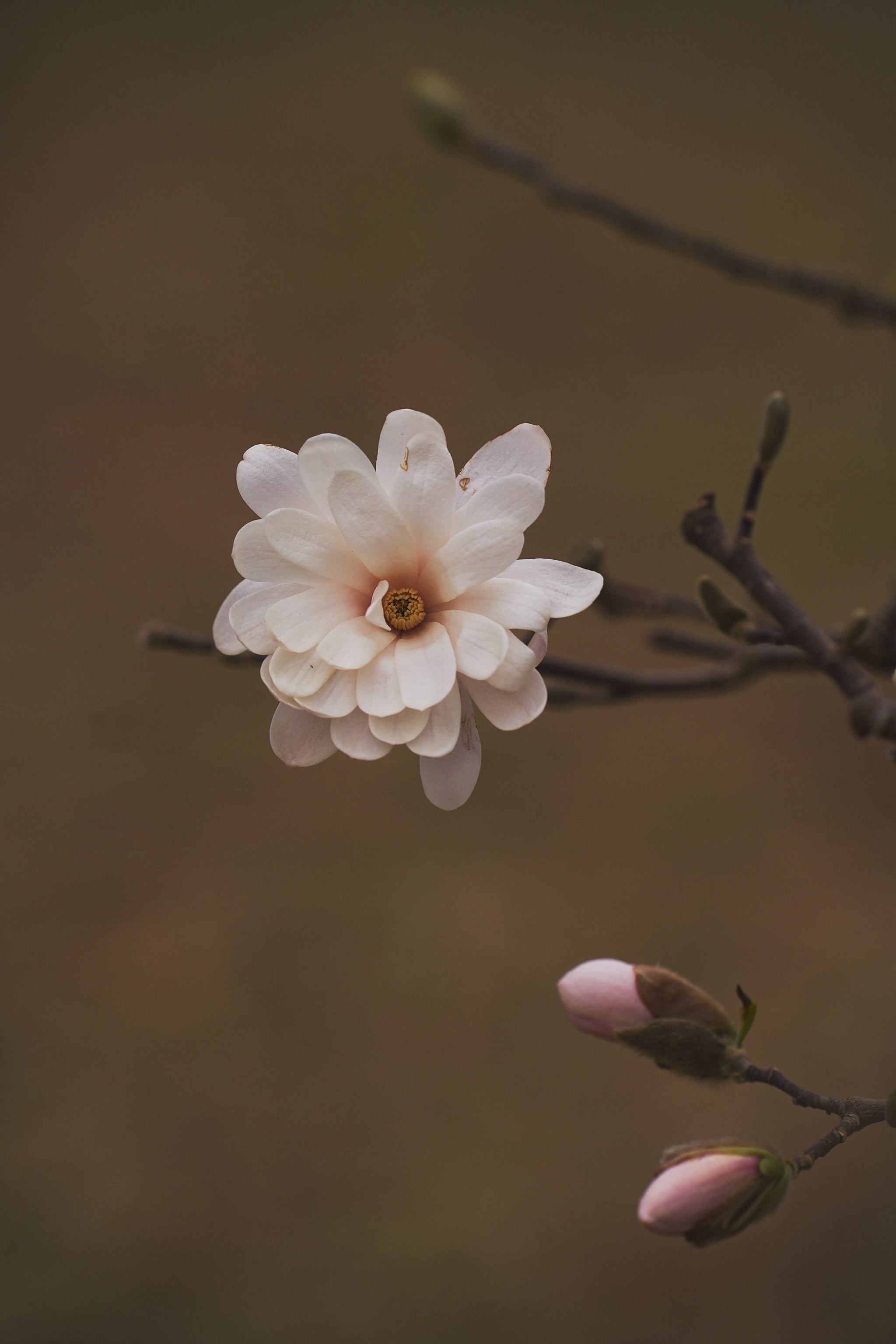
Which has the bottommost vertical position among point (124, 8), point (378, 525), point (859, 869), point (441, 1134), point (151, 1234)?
point (151, 1234)

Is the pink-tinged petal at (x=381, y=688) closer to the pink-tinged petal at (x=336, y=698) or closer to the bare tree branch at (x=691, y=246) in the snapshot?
the pink-tinged petal at (x=336, y=698)

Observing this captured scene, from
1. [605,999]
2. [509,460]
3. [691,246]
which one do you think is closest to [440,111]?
[691,246]

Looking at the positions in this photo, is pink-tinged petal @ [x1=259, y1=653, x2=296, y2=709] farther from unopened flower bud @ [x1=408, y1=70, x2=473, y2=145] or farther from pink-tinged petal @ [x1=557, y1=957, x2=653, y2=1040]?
unopened flower bud @ [x1=408, y1=70, x2=473, y2=145]

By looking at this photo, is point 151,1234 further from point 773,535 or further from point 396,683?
point 773,535

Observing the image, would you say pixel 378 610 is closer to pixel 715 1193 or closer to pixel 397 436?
pixel 397 436

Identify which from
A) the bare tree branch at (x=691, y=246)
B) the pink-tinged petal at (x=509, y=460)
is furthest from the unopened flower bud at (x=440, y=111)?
the pink-tinged petal at (x=509, y=460)

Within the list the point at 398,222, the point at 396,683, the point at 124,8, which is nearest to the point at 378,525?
the point at 396,683

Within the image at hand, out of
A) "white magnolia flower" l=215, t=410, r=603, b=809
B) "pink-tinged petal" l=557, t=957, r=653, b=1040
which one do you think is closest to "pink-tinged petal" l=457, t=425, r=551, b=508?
"white magnolia flower" l=215, t=410, r=603, b=809
